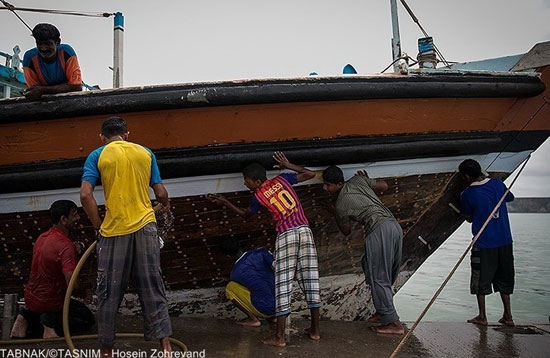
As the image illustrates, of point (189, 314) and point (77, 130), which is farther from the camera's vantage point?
point (189, 314)

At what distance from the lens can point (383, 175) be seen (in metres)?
3.23

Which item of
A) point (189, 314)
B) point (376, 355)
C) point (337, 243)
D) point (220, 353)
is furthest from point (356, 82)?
point (189, 314)

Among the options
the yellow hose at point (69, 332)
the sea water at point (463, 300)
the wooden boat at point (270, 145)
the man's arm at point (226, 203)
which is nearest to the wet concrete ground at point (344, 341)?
the yellow hose at point (69, 332)

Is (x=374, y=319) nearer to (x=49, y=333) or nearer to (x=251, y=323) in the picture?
(x=251, y=323)

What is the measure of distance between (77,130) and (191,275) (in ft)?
4.44

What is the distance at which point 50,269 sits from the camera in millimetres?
2740

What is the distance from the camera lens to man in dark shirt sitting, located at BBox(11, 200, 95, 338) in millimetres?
2686

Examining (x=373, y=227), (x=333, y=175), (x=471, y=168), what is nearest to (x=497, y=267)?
(x=471, y=168)

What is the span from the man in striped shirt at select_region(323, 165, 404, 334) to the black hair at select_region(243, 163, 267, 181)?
47cm

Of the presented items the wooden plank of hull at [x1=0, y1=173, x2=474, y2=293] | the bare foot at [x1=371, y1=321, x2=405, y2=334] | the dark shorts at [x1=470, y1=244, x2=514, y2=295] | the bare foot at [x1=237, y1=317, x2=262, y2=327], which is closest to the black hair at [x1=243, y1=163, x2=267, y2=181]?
the wooden plank of hull at [x1=0, y1=173, x2=474, y2=293]

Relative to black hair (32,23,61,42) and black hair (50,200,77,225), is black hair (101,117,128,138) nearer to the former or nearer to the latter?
black hair (50,200,77,225)

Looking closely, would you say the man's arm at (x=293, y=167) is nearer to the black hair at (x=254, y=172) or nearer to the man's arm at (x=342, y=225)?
the black hair at (x=254, y=172)

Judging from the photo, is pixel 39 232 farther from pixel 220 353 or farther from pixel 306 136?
pixel 306 136

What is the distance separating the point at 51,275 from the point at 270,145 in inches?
65.4
